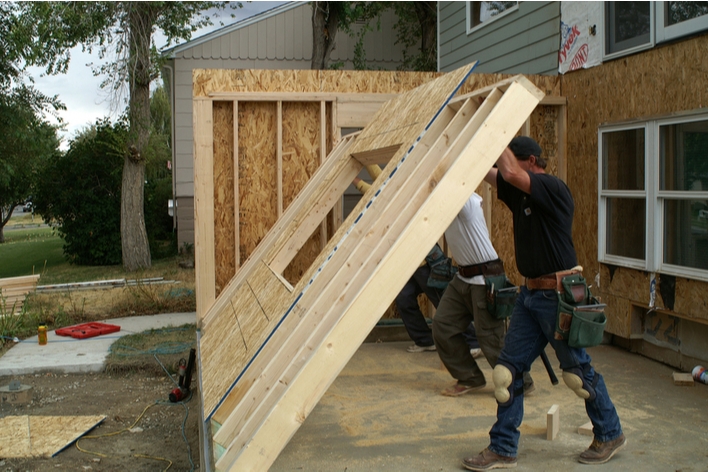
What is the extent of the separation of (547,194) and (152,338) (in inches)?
237

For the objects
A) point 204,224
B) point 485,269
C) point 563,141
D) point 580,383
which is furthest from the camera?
point 563,141

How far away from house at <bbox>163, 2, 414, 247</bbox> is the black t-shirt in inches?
536

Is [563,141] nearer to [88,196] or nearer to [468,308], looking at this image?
[468,308]

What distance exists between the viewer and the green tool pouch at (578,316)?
3883mm

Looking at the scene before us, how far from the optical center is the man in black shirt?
3.99m

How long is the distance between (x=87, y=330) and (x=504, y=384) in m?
6.29

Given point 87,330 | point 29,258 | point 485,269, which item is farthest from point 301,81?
point 29,258

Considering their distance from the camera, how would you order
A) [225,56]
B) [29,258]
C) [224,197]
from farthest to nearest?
[29,258]
[225,56]
[224,197]

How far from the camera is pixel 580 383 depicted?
397 cm

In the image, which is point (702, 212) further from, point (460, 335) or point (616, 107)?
point (460, 335)

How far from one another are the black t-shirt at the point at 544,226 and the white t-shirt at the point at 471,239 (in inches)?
45.6

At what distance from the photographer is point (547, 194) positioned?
397 cm

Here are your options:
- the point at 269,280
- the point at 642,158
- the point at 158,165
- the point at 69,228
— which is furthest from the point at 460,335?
the point at 158,165

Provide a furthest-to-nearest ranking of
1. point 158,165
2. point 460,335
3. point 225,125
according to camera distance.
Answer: point 158,165 < point 225,125 < point 460,335
